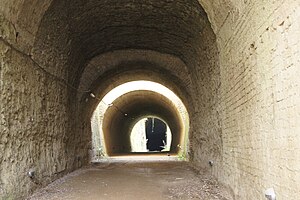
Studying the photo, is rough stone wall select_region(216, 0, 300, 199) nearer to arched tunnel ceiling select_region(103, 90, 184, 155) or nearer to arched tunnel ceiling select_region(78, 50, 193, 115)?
arched tunnel ceiling select_region(78, 50, 193, 115)

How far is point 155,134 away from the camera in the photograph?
4741 centimetres

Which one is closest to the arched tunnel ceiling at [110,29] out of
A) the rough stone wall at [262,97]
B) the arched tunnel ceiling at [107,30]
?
the arched tunnel ceiling at [107,30]

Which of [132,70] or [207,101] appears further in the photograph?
[132,70]

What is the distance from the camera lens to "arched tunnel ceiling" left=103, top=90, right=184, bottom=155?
63.2ft

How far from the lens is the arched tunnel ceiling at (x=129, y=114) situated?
19.3m

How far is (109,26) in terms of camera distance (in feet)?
28.2

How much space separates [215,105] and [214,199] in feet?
6.96

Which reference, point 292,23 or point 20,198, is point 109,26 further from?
point 292,23

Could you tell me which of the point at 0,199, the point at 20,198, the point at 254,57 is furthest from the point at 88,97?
the point at 254,57

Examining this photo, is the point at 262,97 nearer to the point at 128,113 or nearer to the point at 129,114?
the point at 128,113

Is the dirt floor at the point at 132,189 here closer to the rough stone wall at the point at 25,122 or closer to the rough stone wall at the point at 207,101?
the rough stone wall at the point at 25,122

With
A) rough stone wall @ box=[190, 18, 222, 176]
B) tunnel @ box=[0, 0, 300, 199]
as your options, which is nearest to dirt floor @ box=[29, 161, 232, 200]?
tunnel @ box=[0, 0, 300, 199]

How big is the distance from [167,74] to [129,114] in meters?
12.1

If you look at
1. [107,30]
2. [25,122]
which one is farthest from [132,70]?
[25,122]
